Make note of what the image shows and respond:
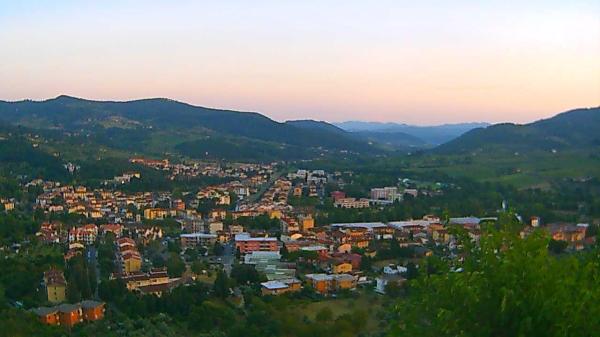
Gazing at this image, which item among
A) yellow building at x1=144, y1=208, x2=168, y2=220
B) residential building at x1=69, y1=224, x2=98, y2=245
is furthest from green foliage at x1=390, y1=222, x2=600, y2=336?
yellow building at x1=144, y1=208, x2=168, y2=220

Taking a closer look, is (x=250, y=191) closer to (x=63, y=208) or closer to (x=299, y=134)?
(x=63, y=208)

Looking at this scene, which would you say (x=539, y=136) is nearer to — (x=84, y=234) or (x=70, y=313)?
(x=84, y=234)

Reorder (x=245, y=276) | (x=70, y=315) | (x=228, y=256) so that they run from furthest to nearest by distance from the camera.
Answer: (x=228, y=256)
(x=245, y=276)
(x=70, y=315)

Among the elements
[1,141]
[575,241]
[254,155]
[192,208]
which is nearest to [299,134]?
[254,155]

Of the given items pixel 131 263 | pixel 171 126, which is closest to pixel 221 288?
pixel 131 263

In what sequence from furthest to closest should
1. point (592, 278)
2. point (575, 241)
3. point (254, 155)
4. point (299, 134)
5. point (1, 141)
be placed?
point (299, 134)
point (254, 155)
point (1, 141)
point (575, 241)
point (592, 278)

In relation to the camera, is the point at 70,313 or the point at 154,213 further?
the point at 154,213
